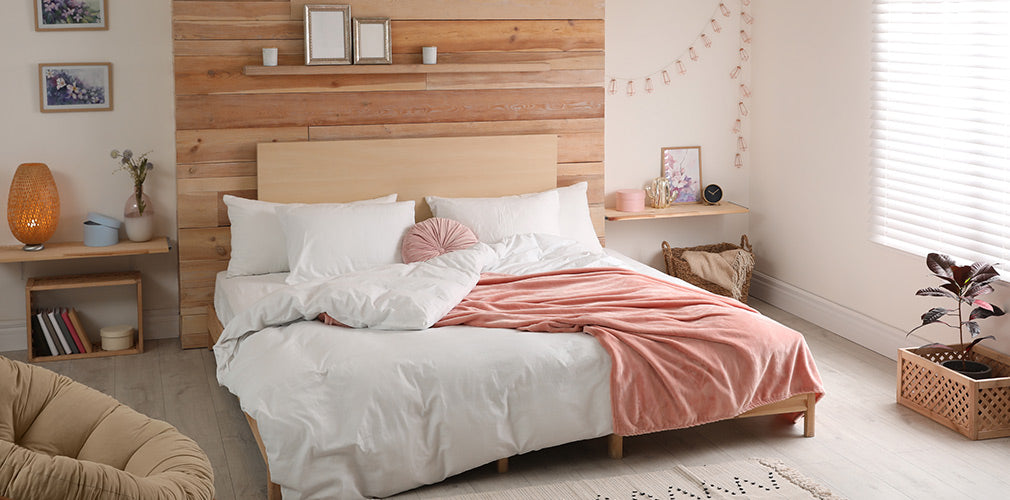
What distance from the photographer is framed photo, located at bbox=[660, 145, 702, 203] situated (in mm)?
5668

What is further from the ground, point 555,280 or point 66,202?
point 66,202

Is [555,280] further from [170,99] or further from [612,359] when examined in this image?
[170,99]

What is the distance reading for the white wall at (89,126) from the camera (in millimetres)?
A: 4605

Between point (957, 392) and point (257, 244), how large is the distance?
9.98ft

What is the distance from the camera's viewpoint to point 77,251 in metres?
4.56

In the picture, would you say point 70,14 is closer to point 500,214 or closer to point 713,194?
point 500,214

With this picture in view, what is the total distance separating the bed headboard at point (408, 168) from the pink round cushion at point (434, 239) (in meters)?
0.45

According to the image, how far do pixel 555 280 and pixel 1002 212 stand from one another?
1843mm

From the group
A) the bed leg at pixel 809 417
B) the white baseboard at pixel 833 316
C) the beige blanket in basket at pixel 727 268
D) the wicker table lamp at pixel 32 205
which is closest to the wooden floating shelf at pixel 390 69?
the wicker table lamp at pixel 32 205

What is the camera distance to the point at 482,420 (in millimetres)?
3230

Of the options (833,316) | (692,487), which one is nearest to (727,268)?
(833,316)

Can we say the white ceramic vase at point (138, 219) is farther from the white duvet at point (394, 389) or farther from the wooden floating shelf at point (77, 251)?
the white duvet at point (394, 389)

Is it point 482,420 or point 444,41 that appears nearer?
point 482,420

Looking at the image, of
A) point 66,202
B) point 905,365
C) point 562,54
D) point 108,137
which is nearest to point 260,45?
point 108,137
